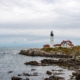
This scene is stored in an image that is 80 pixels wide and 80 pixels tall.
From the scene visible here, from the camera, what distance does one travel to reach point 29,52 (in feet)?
429

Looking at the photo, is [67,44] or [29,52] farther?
[67,44]

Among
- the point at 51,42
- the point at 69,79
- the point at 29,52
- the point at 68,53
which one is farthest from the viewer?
the point at 51,42

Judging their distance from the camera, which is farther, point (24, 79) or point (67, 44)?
point (67, 44)

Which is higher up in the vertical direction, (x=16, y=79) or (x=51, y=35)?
(x=51, y=35)

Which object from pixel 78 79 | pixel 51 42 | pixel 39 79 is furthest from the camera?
pixel 51 42

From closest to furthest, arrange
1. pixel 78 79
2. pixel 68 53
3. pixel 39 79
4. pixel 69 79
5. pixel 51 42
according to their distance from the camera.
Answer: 1. pixel 78 79
2. pixel 69 79
3. pixel 39 79
4. pixel 68 53
5. pixel 51 42

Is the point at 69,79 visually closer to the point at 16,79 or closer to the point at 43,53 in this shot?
the point at 16,79

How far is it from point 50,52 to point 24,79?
252 feet

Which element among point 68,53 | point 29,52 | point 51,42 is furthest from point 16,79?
point 51,42

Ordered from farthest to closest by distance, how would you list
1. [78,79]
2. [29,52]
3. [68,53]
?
[29,52]
[68,53]
[78,79]

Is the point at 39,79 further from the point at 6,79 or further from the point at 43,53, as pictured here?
the point at 43,53

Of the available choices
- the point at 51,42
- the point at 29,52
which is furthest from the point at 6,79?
the point at 51,42

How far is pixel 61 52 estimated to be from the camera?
114812 mm

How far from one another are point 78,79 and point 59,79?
3996mm
